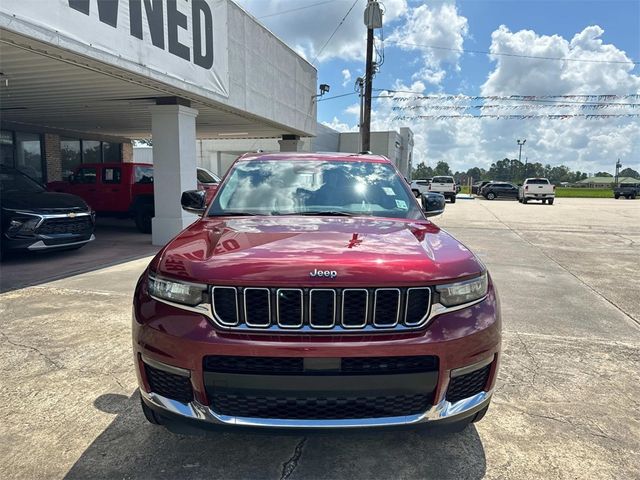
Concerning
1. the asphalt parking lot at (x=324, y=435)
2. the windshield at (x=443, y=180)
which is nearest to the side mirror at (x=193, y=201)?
the asphalt parking lot at (x=324, y=435)

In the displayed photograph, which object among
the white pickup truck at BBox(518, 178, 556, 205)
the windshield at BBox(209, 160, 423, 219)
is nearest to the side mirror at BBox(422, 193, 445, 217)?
the windshield at BBox(209, 160, 423, 219)

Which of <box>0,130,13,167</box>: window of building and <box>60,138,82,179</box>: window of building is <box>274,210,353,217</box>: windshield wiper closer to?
<box>0,130,13,167</box>: window of building

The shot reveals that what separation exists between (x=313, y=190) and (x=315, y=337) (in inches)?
66.1

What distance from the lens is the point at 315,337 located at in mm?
1934

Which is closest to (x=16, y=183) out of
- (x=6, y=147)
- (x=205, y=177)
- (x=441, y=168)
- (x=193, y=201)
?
(x=205, y=177)

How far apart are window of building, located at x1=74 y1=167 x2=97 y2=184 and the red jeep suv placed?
1156 cm

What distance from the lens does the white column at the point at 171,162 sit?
9.59 m

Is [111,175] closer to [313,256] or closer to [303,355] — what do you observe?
[313,256]

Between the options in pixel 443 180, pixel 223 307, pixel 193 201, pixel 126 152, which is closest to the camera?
pixel 223 307

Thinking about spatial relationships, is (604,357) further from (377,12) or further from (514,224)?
(377,12)

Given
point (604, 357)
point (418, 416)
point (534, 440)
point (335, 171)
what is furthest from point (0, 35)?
point (604, 357)

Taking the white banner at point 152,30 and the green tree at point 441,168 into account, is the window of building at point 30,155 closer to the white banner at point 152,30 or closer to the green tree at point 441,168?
the white banner at point 152,30

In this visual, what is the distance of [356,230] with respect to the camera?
8.55ft

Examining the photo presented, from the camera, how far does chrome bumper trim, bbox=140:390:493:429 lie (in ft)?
6.28
